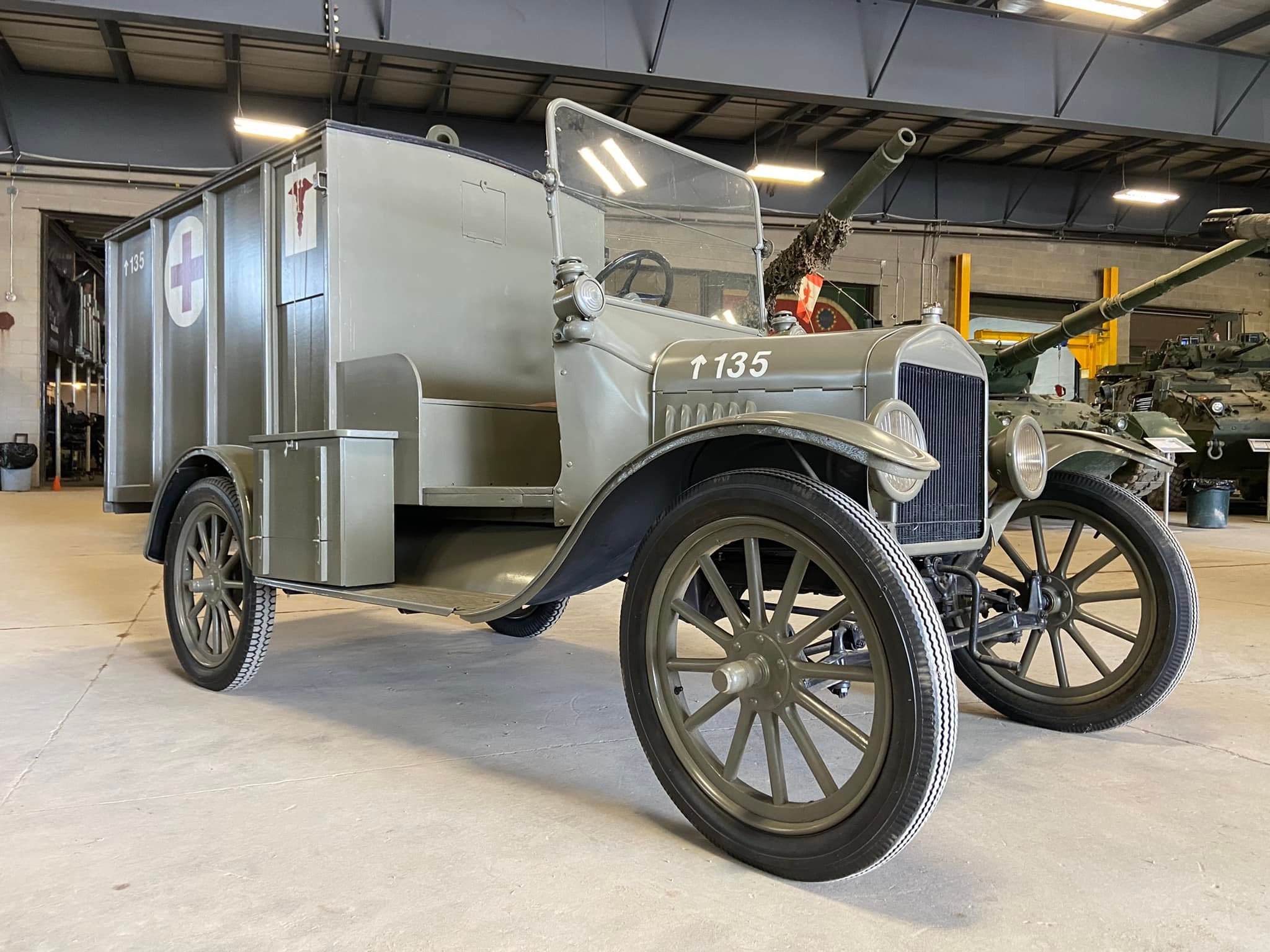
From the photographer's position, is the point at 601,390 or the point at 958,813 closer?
the point at 958,813

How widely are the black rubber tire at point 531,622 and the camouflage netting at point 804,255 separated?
79.7 inches

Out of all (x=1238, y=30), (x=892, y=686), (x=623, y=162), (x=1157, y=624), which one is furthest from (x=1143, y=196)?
(x=892, y=686)

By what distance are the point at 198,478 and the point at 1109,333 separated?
19868 millimetres

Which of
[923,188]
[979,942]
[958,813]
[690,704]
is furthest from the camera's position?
[923,188]

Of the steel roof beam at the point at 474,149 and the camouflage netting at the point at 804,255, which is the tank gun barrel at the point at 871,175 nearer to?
the camouflage netting at the point at 804,255

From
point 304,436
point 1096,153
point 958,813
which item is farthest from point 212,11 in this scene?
point 1096,153

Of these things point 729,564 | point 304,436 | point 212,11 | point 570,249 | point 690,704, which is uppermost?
point 212,11

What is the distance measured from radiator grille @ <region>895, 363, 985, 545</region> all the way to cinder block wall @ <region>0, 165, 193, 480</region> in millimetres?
15430

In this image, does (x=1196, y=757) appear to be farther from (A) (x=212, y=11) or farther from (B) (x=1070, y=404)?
(A) (x=212, y=11)

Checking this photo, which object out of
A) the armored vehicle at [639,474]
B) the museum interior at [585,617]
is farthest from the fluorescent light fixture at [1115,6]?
the armored vehicle at [639,474]

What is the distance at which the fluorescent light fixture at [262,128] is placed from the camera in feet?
42.9

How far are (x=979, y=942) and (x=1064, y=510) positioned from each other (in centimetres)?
191

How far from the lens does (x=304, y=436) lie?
11.1ft

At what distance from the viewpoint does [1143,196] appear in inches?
694
